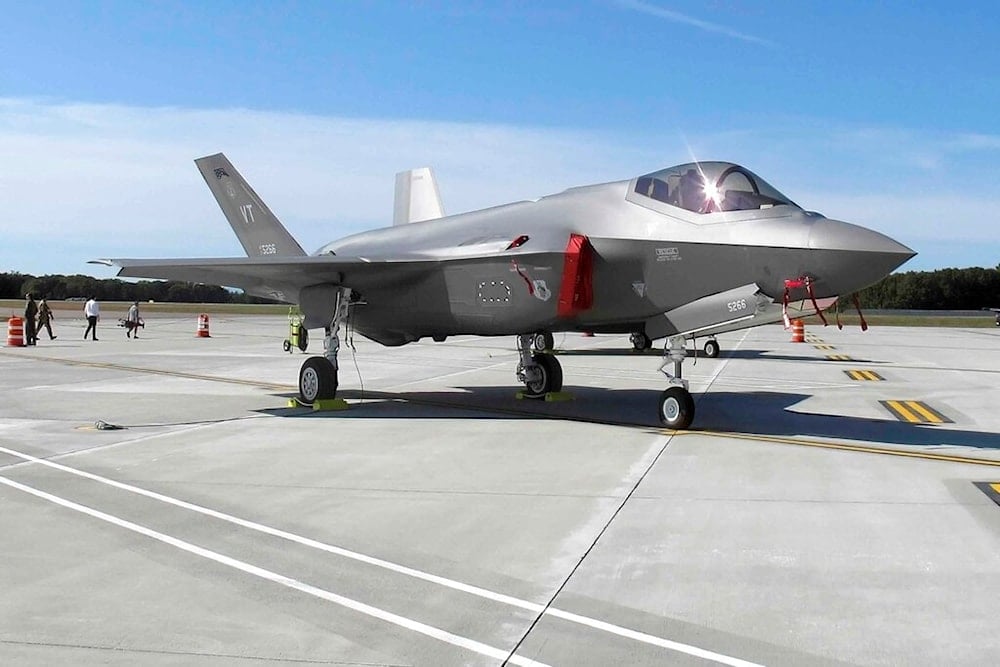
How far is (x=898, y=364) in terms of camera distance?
24.1 metres

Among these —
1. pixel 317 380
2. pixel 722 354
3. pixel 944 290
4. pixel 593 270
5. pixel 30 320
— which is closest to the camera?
pixel 593 270

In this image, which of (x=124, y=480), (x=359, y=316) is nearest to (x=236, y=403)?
(x=359, y=316)

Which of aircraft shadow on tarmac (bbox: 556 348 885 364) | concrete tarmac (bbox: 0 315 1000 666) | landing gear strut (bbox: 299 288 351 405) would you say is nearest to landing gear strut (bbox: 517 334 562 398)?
concrete tarmac (bbox: 0 315 1000 666)

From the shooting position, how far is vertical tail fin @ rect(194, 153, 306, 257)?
57.6ft

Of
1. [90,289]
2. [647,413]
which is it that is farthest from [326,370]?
[90,289]

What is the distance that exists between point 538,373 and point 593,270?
3668mm

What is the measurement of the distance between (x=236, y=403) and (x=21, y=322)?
63.1 feet

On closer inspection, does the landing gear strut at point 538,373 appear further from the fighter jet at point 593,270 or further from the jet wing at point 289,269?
the jet wing at point 289,269

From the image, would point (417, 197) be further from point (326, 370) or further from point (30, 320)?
point (30, 320)

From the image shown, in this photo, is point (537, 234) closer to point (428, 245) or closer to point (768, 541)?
point (428, 245)

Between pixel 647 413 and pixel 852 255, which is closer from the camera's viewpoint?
pixel 852 255

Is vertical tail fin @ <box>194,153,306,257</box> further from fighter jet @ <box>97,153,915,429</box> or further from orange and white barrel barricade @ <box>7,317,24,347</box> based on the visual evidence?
orange and white barrel barricade @ <box>7,317,24,347</box>

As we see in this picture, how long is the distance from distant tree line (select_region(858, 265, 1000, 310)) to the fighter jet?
9406 centimetres

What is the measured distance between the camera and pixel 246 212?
1772 cm
